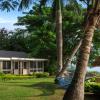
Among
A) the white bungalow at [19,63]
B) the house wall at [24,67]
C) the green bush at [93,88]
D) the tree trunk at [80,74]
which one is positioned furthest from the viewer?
the house wall at [24,67]

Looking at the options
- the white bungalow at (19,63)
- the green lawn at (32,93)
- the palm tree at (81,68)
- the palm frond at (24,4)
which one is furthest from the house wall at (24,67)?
the palm tree at (81,68)

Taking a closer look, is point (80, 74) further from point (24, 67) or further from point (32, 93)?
point (24, 67)

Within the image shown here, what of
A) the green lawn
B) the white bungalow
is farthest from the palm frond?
the white bungalow

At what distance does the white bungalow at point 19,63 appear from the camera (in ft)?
170

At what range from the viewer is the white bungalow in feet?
170

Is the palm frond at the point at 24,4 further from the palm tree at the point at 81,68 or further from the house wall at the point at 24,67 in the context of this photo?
the house wall at the point at 24,67

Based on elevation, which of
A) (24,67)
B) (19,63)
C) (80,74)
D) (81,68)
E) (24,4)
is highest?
(24,4)

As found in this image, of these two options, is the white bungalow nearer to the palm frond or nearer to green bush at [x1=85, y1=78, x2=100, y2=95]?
the palm frond

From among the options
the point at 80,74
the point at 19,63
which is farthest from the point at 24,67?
the point at 80,74

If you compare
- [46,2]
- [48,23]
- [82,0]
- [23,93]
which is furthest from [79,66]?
[48,23]

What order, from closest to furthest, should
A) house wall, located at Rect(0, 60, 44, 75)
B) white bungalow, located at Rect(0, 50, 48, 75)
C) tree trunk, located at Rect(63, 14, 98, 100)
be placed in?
tree trunk, located at Rect(63, 14, 98, 100) < white bungalow, located at Rect(0, 50, 48, 75) < house wall, located at Rect(0, 60, 44, 75)

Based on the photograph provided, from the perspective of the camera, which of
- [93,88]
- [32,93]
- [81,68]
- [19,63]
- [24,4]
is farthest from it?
[19,63]

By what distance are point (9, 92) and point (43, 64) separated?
36013 millimetres

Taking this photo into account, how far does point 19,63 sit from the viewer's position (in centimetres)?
5438
